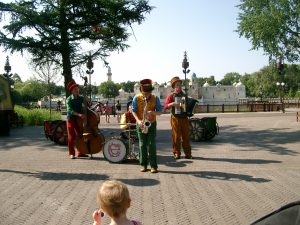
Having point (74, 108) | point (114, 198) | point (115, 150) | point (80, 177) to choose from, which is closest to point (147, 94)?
point (115, 150)

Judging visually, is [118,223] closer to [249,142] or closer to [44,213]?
[44,213]

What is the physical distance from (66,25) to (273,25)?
10.4 metres

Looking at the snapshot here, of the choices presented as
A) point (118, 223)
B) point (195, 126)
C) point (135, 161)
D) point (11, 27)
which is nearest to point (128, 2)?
point (11, 27)

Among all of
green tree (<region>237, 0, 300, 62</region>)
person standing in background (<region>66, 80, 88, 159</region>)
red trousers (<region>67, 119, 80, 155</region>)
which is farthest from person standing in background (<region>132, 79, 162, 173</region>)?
green tree (<region>237, 0, 300, 62</region>)

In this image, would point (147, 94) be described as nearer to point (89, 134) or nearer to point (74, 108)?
point (89, 134)

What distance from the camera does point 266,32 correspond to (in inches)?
829

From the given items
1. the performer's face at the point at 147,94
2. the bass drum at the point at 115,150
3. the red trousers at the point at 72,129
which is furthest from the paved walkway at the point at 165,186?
the performer's face at the point at 147,94

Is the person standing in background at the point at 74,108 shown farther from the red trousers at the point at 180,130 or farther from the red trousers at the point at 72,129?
the red trousers at the point at 180,130

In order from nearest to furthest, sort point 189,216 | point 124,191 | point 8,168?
point 124,191 → point 189,216 → point 8,168

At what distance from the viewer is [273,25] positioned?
68.8 feet

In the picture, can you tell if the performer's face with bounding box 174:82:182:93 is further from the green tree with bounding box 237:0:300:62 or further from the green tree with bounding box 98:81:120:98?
the green tree with bounding box 98:81:120:98

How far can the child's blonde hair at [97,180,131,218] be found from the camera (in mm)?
2662

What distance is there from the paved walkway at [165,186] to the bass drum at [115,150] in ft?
0.63

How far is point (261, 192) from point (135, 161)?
361 cm
